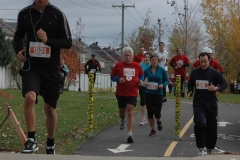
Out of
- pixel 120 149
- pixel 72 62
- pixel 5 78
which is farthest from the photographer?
pixel 72 62

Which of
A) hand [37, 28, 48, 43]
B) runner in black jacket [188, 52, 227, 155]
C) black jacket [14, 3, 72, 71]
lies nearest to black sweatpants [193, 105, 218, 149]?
runner in black jacket [188, 52, 227, 155]

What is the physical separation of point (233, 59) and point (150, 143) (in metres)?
47.2

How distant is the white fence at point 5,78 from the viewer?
2037 inches

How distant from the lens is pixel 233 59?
58.9 m

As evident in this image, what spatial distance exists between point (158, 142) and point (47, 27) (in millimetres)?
5684

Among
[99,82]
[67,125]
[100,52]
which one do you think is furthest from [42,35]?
[100,52]

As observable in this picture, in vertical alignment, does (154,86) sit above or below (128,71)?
below

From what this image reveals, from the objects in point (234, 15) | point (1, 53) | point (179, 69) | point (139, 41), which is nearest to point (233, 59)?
point (234, 15)

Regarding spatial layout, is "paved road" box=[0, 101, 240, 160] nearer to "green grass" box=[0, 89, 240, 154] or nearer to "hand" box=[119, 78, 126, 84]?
"green grass" box=[0, 89, 240, 154]

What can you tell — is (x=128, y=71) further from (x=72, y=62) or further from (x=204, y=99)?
(x=72, y=62)

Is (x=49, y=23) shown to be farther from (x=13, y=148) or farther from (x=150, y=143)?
(x=150, y=143)

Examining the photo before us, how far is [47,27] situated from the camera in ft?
27.0

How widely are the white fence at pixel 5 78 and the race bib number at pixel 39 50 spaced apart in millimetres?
44232

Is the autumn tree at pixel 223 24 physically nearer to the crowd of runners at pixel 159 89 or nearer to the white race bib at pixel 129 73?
the crowd of runners at pixel 159 89
